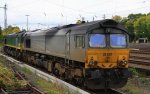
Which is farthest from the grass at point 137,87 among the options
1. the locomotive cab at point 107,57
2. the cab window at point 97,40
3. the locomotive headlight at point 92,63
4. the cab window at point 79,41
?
the cab window at point 79,41

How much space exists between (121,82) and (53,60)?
735 cm

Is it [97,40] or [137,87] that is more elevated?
[97,40]

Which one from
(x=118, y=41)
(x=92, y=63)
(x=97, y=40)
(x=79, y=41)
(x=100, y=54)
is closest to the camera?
(x=92, y=63)

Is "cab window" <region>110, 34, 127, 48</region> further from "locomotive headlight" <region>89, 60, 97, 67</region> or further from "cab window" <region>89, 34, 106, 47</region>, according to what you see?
"locomotive headlight" <region>89, 60, 97, 67</region>

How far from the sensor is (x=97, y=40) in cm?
1634

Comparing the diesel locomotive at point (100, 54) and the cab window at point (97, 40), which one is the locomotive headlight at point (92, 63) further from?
the cab window at point (97, 40)

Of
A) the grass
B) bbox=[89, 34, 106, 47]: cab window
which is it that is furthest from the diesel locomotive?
the grass

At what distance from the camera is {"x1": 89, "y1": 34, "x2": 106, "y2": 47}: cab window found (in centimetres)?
1619

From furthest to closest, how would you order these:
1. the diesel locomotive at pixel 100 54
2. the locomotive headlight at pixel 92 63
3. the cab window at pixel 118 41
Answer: the cab window at pixel 118 41 < the diesel locomotive at pixel 100 54 < the locomotive headlight at pixel 92 63

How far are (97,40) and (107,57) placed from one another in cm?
86

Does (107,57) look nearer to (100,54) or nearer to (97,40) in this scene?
(100,54)

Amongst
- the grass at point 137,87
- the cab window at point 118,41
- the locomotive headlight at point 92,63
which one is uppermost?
the cab window at point 118,41

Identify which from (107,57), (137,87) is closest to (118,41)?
(107,57)

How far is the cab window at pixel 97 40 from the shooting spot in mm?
16188
